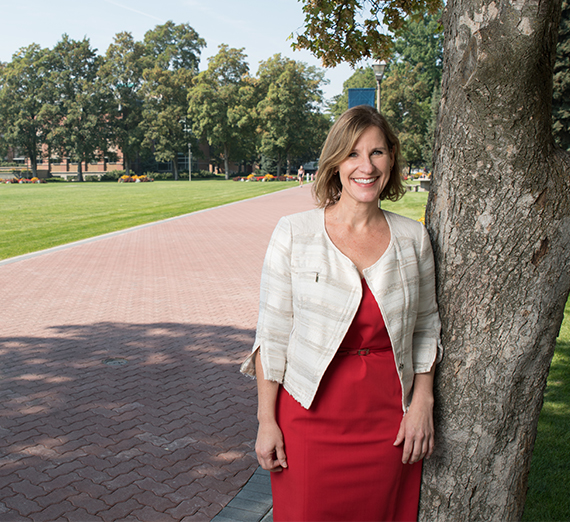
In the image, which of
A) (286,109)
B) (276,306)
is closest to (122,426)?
(276,306)

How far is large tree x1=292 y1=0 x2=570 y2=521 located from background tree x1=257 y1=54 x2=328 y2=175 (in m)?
58.6

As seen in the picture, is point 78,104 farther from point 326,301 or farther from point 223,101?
point 326,301

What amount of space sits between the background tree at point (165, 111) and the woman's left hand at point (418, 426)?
63938 millimetres

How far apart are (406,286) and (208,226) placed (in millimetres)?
16021

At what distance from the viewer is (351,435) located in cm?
→ 192

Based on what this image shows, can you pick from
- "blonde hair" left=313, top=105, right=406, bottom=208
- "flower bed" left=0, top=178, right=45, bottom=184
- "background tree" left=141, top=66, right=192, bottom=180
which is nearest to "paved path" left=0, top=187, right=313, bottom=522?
"blonde hair" left=313, top=105, right=406, bottom=208

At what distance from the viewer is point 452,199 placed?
194cm

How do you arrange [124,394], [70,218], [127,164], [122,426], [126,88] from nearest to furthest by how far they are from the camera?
[122,426], [124,394], [70,218], [126,88], [127,164]

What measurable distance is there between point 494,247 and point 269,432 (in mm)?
1031

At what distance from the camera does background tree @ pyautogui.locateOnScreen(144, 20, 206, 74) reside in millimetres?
70375

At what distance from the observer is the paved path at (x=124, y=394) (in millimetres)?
3393

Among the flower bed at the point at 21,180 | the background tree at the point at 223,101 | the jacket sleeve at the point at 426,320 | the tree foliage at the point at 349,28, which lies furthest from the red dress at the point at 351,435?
the flower bed at the point at 21,180

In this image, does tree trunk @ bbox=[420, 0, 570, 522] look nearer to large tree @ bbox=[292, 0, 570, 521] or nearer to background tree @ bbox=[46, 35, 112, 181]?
large tree @ bbox=[292, 0, 570, 521]

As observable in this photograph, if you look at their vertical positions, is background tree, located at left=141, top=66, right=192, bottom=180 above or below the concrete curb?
above
